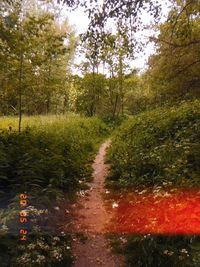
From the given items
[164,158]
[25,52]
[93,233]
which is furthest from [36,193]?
[25,52]

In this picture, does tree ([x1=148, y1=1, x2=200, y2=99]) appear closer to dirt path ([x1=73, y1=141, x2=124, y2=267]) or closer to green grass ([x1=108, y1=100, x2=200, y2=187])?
green grass ([x1=108, y1=100, x2=200, y2=187])

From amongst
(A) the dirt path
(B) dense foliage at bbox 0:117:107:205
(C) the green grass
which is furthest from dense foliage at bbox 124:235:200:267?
(B) dense foliage at bbox 0:117:107:205

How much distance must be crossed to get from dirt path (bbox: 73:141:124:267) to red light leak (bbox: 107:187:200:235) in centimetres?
29

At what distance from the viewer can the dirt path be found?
15.3 feet

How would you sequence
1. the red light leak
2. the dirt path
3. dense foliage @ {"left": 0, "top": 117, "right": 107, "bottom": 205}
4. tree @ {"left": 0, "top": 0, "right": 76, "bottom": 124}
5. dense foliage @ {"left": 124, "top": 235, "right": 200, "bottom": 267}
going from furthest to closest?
1. tree @ {"left": 0, "top": 0, "right": 76, "bottom": 124}
2. dense foliage @ {"left": 0, "top": 117, "right": 107, "bottom": 205}
3. the red light leak
4. the dirt path
5. dense foliage @ {"left": 124, "top": 235, "right": 200, "bottom": 267}

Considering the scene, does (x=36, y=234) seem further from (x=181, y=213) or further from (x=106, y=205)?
(x=106, y=205)

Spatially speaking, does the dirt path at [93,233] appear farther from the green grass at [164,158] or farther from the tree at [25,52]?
the tree at [25,52]

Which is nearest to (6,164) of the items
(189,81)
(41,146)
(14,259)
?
(41,146)

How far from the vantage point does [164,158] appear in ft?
24.6

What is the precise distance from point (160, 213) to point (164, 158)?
241 centimetres

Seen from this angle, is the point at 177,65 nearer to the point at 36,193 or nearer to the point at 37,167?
the point at 37,167

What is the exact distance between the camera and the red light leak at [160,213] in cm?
481

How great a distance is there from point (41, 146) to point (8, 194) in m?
3.24

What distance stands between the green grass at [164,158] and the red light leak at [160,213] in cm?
42
